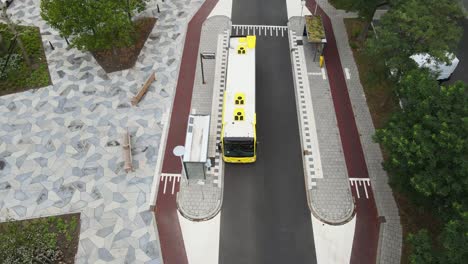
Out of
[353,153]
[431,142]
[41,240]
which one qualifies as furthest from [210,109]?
[431,142]

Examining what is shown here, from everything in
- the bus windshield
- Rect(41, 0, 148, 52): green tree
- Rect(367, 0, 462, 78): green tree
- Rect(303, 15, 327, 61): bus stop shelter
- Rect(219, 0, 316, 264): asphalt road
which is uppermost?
Rect(367, 0, 462, 78): green tree

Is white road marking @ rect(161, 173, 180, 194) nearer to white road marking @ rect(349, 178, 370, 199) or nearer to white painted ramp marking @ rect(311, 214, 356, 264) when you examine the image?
white painted ramp marking @ rect(311, 214, 356, 264)

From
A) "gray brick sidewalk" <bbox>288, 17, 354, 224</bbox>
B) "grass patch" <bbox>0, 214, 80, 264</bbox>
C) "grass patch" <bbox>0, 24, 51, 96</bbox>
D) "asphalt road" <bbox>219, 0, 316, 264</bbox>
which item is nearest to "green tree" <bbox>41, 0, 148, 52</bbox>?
"grass patch" <bbox>0, 24, 51, 96</bbox>

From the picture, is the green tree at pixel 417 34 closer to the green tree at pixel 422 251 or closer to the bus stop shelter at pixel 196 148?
the green tree at pixel 422 251

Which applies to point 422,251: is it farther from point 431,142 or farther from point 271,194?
point 271,194

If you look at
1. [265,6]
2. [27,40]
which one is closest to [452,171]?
[265,6]

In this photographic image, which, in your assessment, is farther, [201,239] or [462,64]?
[462,64]
